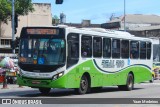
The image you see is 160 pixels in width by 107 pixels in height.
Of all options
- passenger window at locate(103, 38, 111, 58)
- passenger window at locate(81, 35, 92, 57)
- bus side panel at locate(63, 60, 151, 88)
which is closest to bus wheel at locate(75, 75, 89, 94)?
bus side panel at locate(63, 60, 151, 88)

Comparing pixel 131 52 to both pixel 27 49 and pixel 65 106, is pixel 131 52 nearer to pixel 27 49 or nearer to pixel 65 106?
pixel 27 49

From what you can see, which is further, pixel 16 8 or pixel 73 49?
pixel 16 8

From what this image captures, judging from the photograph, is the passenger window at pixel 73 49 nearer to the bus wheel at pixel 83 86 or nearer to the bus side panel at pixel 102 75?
the bus side panel at pixel 102 75

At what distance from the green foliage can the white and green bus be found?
34155 mm

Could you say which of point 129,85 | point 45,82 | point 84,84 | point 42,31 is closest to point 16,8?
point 129,85

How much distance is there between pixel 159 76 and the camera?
4588cm

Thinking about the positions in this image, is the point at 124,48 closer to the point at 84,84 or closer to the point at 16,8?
the point at 84,84

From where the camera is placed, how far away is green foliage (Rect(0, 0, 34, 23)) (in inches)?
2269

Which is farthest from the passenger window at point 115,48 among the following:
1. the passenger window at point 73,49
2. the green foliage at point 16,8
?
the green foliage at point 16,8

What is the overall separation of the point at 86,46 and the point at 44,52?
2382mm

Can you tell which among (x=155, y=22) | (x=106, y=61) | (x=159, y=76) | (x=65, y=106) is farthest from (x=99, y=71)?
(x=155, y=22)

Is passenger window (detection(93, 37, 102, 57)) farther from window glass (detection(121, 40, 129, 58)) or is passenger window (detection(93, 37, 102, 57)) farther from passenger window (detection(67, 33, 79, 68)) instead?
window glass (detection(121, 40, 129, 58))

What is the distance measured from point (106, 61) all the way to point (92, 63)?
1502mm

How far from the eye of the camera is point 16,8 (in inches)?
2302
